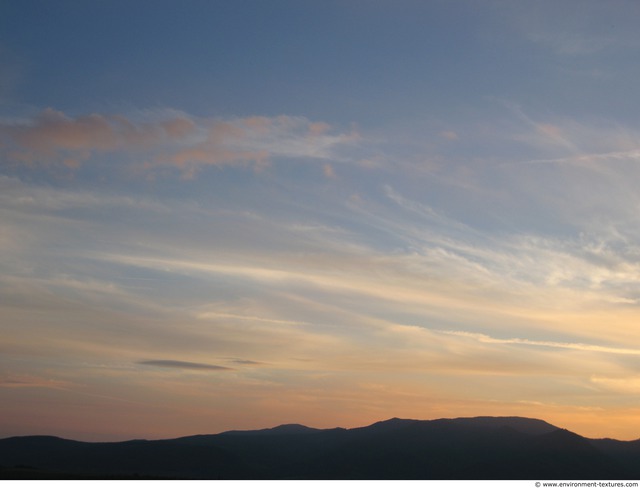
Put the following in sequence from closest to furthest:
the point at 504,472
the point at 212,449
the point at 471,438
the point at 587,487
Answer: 1. the point at 587,487
2. the point at 504,472
3. the point at 212,449
4. the point at 471,438

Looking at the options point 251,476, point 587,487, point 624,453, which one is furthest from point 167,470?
point 624,453

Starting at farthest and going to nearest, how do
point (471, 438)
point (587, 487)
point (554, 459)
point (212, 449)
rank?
point (471, 438), point (212, 449), point (554, 459), point (587, 487)

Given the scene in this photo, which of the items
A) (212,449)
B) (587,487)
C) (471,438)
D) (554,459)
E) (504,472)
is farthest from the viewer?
(471,438)

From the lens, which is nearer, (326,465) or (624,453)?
(326,465)

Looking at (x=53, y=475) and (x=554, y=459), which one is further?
(x=554, y=459)

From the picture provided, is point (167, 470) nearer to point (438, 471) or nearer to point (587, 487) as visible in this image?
point (438, 471)

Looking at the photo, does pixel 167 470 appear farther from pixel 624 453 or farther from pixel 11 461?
pixel 624 453

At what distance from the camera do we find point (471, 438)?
199m

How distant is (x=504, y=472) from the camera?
155750 millimetres

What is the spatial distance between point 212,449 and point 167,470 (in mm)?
22882

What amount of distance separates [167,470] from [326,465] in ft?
156

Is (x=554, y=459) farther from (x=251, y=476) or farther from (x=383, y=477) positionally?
(x=251, y=476)

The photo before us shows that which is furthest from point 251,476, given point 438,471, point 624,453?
point 624,453

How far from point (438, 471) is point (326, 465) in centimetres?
3308
